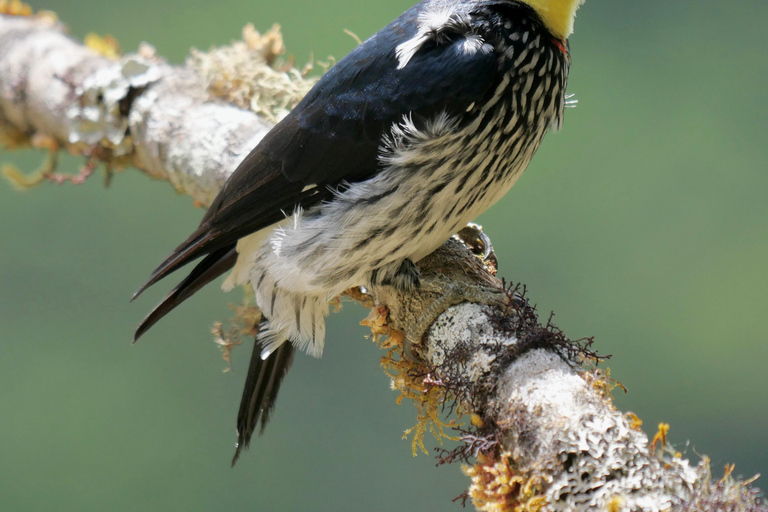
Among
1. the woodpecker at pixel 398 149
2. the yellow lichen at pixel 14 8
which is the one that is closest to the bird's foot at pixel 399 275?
the woodpecker at pixel 398 149

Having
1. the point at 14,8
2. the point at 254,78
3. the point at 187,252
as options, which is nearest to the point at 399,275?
the point at 187,252

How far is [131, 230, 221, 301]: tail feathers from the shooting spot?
4.98 feet

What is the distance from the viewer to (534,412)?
3.36ft

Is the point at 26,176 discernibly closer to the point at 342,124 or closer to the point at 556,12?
the point at 342,124

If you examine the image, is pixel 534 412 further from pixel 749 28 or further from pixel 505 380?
pixel 749 28

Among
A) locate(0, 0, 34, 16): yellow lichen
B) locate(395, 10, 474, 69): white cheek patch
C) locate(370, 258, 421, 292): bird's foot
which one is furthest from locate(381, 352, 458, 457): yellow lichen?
locate(0, 0, 34, 16): yellow lichen

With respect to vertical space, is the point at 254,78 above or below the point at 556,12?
above

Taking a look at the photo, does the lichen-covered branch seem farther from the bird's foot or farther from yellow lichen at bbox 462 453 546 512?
yellow lichen at bbox 462 453 546 512

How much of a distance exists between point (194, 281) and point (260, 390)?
0.32m

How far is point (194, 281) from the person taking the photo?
5.24 feet

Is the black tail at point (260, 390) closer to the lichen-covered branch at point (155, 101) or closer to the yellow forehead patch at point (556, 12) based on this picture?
the lichen-covered branch at point (155, 101)

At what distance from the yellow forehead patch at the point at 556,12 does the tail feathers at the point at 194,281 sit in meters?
0.85

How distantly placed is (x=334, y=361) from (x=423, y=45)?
5.73ft

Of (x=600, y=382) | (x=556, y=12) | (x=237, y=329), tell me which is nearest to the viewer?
(x=600, y=382)
